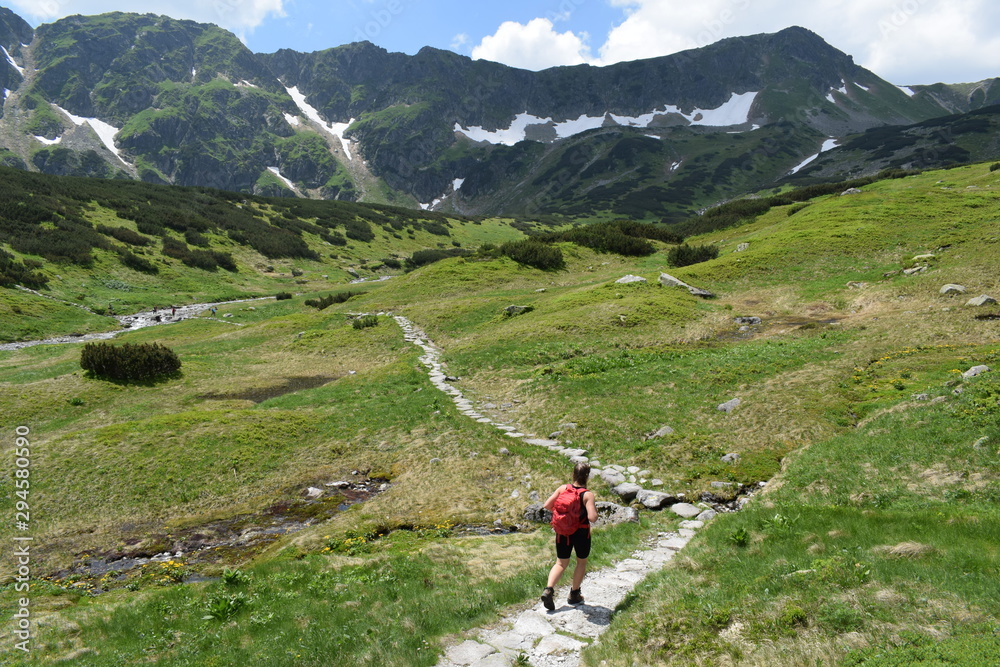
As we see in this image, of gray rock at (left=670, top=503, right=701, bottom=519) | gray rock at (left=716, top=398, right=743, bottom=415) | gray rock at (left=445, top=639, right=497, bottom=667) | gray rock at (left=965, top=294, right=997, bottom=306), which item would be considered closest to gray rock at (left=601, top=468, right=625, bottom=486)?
gray rock at (left=670, top=503, right=701, bottom=519)

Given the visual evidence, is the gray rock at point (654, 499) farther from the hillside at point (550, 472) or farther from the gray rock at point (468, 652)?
the gray rock at point (468, 652)

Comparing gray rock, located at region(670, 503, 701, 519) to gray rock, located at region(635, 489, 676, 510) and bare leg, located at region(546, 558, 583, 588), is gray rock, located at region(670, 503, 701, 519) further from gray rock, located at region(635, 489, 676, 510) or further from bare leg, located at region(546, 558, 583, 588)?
bare leg, located at region(546, 558, 583, 588)

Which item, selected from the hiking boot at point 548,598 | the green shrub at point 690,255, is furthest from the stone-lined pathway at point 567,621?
the green shrub at point 690,255

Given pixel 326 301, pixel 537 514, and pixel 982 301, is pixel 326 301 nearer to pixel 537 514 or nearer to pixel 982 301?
pixel 537 514

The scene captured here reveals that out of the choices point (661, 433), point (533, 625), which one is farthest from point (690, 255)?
point (533, 625)

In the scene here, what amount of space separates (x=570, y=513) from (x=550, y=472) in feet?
25.7

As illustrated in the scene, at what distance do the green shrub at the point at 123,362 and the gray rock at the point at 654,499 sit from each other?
103ft

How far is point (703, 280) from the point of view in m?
43.5

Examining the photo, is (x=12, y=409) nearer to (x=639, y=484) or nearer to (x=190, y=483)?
(x=190, y=483)

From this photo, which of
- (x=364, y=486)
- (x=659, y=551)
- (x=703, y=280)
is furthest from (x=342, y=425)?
(x=703, y=280)

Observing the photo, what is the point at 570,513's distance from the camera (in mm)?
9367

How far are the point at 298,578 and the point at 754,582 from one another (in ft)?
30.9

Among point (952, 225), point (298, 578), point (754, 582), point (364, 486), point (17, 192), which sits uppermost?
point (17, 192)

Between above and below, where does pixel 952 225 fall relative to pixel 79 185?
below
